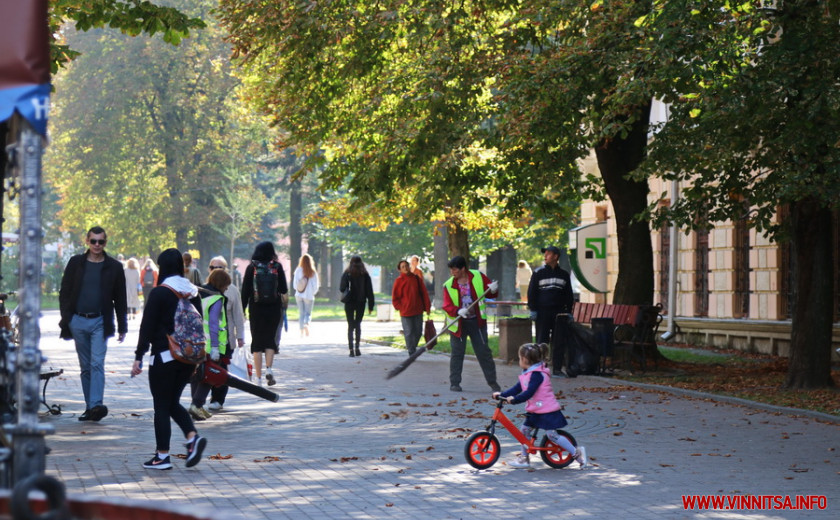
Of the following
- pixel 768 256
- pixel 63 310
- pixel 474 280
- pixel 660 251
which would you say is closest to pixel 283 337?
pixel 660 251

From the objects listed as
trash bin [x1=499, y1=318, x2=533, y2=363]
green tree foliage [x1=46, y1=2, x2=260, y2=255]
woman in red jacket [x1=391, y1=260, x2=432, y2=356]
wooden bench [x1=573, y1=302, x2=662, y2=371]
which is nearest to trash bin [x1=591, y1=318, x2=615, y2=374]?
wooden bench [x1=573, y1=302, x2=662, y2=371]

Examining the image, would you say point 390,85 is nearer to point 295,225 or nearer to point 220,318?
point 220,318

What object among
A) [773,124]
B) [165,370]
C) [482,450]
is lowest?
[482,450]

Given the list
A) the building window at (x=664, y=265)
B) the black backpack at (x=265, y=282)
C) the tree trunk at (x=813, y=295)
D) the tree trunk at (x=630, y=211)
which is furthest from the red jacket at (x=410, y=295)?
the building window at (x=664, y=265)

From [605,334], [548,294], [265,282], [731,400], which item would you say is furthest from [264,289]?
[605,334]

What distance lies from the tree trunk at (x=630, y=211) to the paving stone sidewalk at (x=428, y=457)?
14.9 feet

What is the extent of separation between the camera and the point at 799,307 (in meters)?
17.1

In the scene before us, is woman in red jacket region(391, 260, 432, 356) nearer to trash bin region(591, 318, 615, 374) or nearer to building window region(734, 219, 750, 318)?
trash bin region(591, 318, 615, 374)

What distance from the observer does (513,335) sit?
22078 mm

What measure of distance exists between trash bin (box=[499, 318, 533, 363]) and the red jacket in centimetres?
197

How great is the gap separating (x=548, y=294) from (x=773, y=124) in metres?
5.11

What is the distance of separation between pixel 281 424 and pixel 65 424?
213 centimetres

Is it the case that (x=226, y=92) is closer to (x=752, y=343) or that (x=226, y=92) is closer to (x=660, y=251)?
(x=660, y=251)

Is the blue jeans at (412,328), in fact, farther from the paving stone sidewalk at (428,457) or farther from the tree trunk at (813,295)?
the tree trunk at (813,295)
